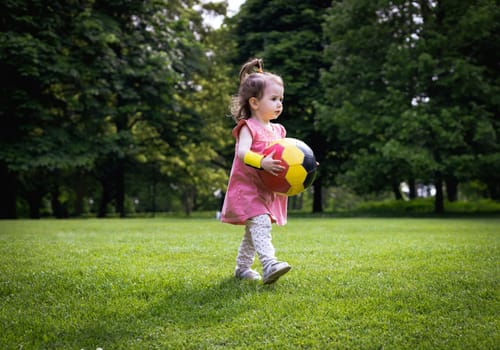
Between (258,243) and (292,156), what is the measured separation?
35.4 inches

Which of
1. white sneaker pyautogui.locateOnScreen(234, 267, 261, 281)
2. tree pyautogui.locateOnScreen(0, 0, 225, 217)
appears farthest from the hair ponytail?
tree pyautogui.locateOnScreen(0, 0, 225, 217)

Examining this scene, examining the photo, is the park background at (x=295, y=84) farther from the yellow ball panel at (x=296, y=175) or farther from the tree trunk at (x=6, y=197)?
the yellow ball panel at (x=296, y=175)

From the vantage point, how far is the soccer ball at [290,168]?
4.30 m

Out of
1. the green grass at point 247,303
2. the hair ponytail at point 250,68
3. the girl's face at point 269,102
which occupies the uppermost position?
the hair ponytail at point 250,68

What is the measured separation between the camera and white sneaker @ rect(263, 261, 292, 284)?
12.7 ft

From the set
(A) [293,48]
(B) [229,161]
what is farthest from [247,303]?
(B) [229,161]

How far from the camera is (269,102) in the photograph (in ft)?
15.2

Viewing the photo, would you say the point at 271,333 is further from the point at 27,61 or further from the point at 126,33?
the point at 126,33

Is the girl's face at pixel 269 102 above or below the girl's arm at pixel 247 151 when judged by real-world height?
above

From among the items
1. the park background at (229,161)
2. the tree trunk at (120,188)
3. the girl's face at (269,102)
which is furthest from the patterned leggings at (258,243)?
the tree trunk at (120,188)

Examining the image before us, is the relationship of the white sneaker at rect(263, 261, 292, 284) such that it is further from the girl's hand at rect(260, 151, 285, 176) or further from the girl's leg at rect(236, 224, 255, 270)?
the girl's hand at rect(260, 151, 285, 176)

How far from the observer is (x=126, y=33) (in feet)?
65.0

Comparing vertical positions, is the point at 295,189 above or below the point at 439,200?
above

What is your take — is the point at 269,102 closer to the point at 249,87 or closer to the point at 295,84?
the point at 249,87
